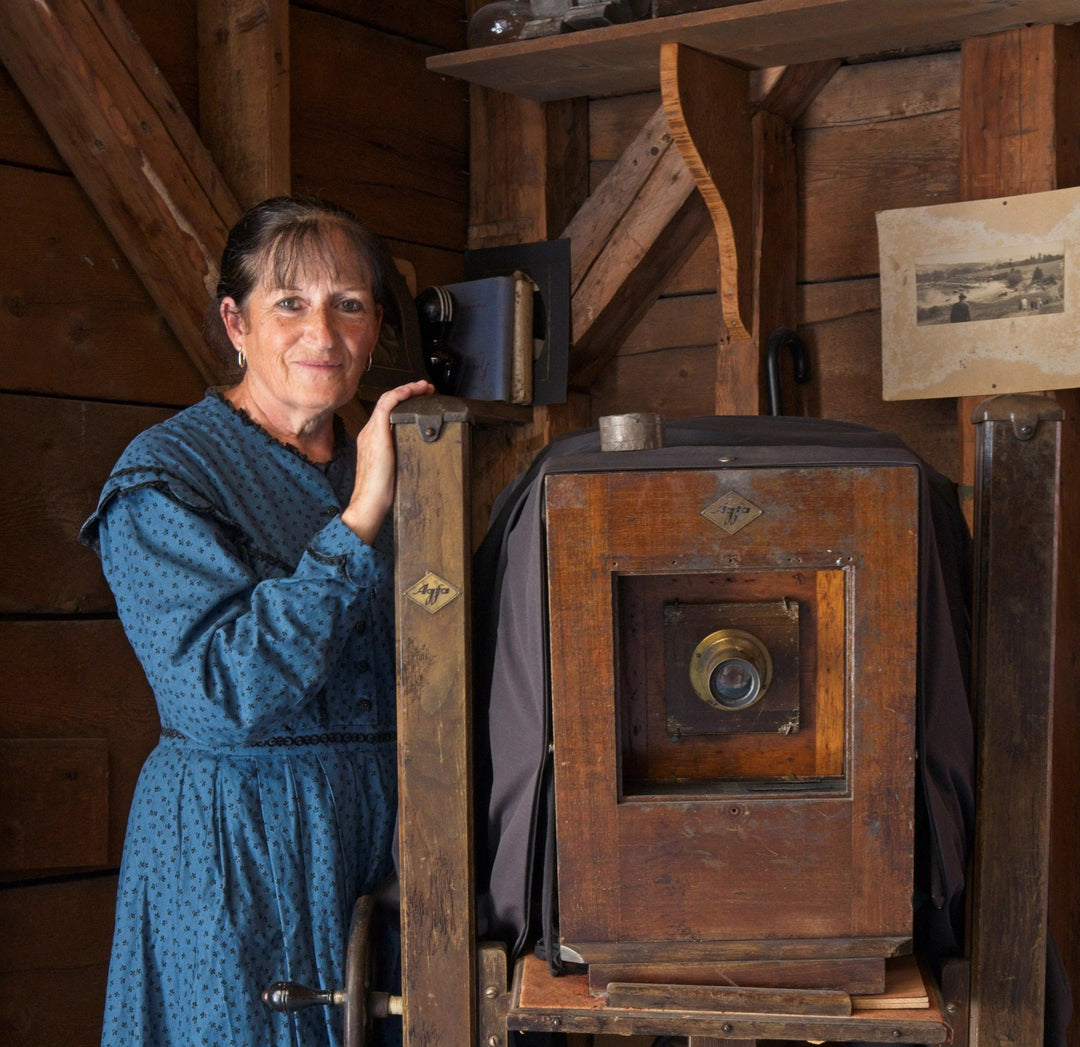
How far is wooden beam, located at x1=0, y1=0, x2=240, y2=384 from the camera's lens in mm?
1781

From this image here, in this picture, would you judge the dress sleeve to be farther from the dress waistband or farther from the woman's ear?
the woman's ear

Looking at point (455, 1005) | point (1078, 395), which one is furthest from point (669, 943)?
point (1078, 395)

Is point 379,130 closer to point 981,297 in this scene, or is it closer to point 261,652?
point 981,297

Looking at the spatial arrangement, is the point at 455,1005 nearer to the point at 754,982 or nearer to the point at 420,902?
the point at 420,902

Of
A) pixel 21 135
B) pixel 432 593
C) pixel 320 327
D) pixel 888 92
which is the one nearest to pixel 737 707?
pixel 432 593

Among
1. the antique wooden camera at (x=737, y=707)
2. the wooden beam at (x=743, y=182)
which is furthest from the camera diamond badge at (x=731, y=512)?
the wooden beam at (x=743, y=182)

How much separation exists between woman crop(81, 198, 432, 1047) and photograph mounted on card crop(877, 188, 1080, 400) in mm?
914

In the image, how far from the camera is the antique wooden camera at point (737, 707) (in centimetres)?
117

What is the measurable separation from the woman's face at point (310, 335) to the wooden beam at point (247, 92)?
0.49 metres

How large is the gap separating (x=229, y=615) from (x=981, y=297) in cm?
130

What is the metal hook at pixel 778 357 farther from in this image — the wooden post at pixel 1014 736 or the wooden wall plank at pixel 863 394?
the wooden post at pixel 1014 736

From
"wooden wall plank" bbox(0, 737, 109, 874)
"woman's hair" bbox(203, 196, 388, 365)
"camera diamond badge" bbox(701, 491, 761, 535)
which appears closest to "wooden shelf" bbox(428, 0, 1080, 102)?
"woman's hair" bbox(203, 196, 388, 365)

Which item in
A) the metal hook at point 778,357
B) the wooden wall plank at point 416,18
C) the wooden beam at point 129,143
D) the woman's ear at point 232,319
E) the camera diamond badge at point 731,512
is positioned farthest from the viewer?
the wooden wall plank at point 416,18

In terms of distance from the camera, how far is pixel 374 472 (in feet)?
4.25
